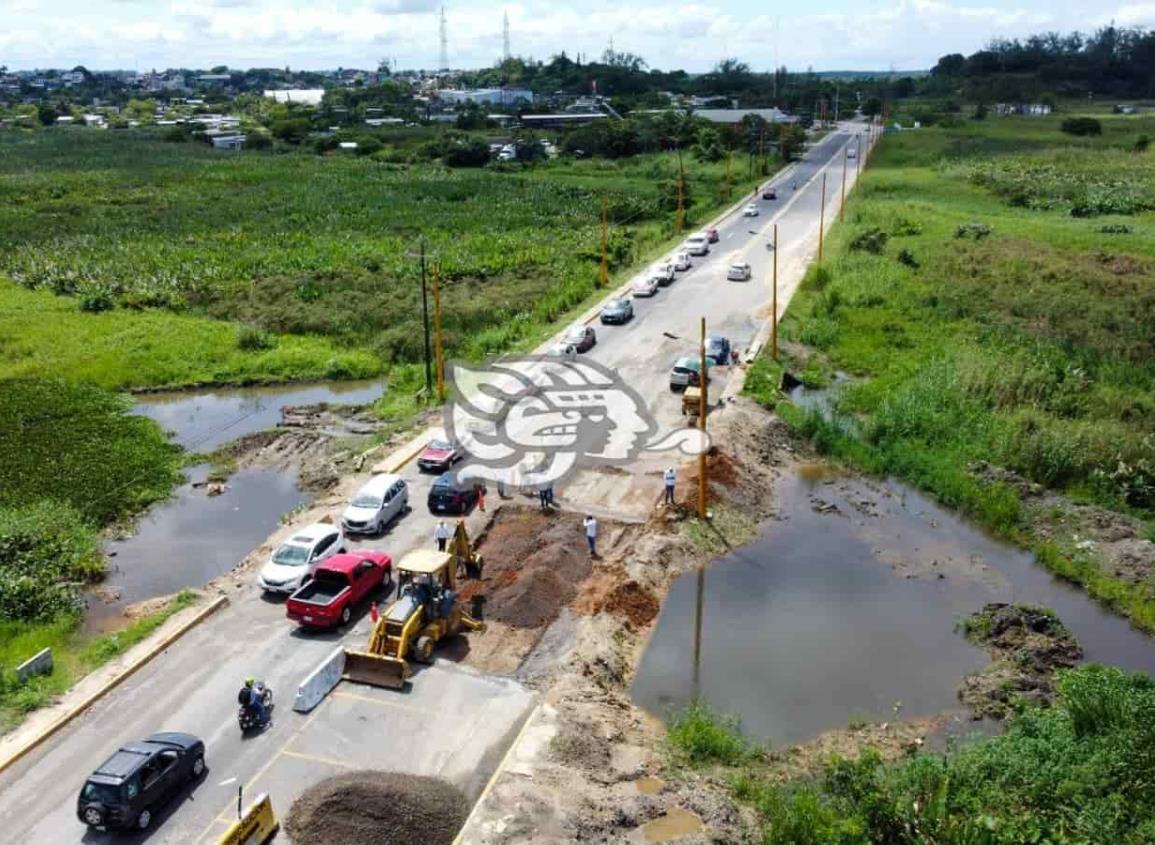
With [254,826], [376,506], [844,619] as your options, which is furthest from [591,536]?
[254,826]

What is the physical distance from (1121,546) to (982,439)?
7.51m

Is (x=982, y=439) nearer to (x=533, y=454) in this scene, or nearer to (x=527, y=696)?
(x=533, y=454)

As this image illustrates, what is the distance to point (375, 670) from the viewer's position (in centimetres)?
2069

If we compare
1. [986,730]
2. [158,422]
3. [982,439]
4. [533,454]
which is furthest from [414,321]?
[986,730]

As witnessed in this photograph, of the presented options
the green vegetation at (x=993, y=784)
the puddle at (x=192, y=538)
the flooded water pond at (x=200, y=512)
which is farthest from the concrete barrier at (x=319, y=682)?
the flooded water pond at (x=200, y=512)

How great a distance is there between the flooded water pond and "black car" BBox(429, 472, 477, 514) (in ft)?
18.1

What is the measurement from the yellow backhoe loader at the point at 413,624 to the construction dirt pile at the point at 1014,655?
11644 mm

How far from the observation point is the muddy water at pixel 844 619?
22.0 m

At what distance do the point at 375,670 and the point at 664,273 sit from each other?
41.5 meters

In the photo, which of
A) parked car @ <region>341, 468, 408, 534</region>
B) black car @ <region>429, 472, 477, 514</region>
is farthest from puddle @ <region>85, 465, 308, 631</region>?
black car @ <region>429, 472, 477, 514</region>

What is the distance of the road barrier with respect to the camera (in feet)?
50.2

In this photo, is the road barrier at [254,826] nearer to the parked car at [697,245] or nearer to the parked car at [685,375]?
the parked car at [685,375]

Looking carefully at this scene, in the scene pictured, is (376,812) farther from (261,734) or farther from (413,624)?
(413,624)
